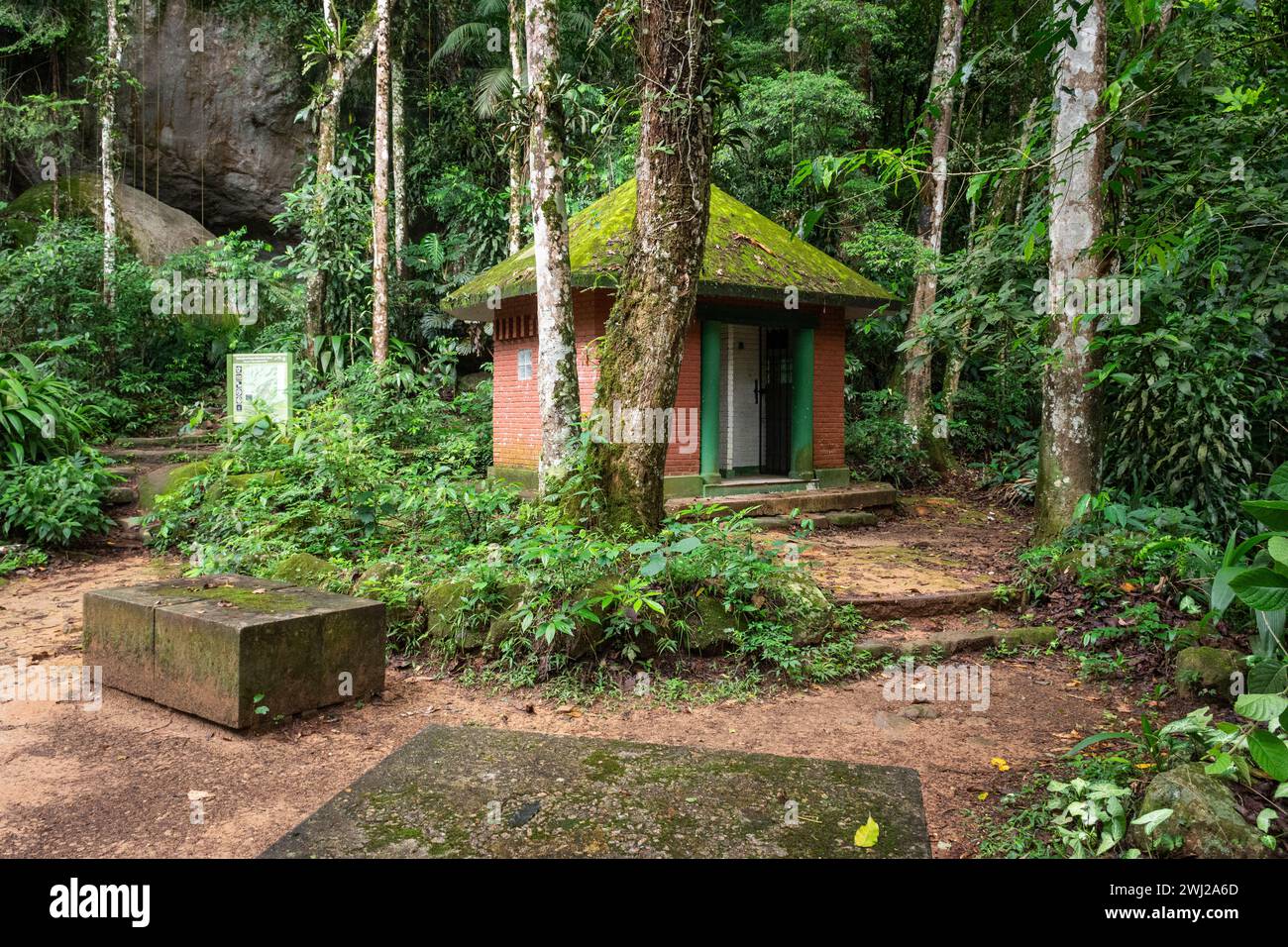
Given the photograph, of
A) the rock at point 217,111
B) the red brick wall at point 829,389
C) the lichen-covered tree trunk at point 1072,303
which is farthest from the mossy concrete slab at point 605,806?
the rock at point 217,111

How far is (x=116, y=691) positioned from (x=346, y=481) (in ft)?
10.3

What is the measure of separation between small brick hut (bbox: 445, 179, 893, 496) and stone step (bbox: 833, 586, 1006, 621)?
3824 mm

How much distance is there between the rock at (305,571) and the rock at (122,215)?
553 inches

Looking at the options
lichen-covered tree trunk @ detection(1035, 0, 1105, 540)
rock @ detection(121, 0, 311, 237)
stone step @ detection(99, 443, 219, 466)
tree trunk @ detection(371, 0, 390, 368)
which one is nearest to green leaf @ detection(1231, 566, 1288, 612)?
lichen-covered tree trunk @ detection(1035, 0, 1105, 540)

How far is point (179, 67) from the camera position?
2008 cm

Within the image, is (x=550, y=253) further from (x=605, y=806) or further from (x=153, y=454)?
(x=153, y=454)

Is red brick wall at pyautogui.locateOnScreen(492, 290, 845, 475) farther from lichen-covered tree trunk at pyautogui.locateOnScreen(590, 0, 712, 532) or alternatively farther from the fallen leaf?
the fallen leaf

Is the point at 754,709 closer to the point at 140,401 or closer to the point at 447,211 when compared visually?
the point at 140,401

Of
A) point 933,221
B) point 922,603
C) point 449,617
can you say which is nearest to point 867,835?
point 449,617

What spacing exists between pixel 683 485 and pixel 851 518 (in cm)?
224

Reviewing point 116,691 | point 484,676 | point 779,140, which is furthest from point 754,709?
point 779,140

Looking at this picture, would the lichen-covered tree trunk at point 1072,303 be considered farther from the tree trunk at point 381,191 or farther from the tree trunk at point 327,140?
the tree trunk at point 327,140

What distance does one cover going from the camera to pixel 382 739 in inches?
171

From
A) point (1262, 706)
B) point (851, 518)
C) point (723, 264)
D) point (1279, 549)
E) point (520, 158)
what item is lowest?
point (851, 518)
